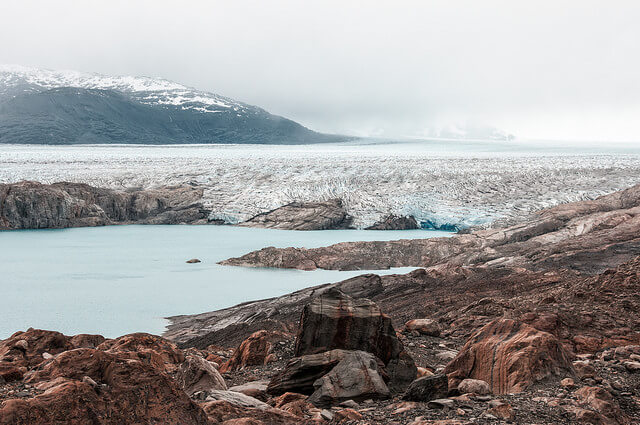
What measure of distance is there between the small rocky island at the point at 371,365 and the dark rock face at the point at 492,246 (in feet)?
9.08

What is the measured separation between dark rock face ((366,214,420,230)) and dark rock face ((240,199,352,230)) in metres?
1.28

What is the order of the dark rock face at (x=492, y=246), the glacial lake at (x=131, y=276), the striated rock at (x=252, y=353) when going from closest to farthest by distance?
the striated rock at (x=252, y=353)
the glacial lake at (x=131, y=276)
the dark rock face at (x=492, y=246)

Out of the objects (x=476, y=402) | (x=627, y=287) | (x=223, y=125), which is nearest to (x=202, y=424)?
(x=476, y=402)

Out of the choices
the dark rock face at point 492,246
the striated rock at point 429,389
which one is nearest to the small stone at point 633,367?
the striated rock at point 429,389

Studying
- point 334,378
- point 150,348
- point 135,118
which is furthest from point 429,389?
point 135,118

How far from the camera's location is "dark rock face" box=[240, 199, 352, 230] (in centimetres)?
2150

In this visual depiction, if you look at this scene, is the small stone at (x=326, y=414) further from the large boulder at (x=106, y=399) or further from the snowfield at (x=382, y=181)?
the snowfield at (x=382, y=181)

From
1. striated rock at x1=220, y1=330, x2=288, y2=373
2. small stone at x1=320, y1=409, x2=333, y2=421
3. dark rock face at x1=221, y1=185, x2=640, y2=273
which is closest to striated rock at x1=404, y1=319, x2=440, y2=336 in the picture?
striated rock at x1=220, y1=330, x2=288, y2=373

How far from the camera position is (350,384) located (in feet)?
11.6

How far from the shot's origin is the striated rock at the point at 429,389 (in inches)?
130

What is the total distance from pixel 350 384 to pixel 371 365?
0.87 ft

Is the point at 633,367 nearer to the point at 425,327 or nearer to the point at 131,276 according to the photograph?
the point at 425,327

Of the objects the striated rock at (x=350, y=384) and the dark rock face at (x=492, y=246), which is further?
the dark rock face at (x=492, y=246)

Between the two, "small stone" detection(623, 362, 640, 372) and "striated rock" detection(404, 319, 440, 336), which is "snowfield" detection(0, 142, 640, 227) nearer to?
"striated rock" detection(404, 319, 440, 336)
